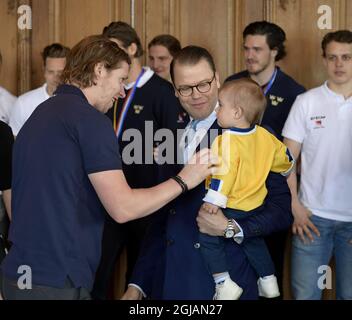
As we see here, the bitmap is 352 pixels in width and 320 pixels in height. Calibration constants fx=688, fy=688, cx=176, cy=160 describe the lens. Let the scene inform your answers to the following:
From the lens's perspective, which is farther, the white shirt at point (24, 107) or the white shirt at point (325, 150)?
the white shirt at point (24, 107)

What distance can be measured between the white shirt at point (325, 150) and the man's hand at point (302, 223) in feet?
0.18

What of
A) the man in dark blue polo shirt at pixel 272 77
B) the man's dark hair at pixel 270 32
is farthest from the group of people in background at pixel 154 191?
the man's dark hair at pixel 270 32

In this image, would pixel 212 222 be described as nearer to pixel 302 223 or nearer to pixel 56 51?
pixel 302 223

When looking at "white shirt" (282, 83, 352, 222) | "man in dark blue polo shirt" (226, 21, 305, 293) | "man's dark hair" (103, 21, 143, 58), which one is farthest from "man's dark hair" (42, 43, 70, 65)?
"white shirt" (282, 83, 352, 222)

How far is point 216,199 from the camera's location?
2.54 meters

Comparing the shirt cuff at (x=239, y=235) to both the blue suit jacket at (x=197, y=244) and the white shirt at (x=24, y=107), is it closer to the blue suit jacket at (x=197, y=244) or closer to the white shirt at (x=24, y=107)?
the blue suit jacket at (x=197, y=244)

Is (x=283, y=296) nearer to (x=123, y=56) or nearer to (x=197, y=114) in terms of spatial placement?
(x=197, y=114)

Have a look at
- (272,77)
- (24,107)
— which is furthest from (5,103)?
(272,77)

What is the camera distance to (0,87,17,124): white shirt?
484 cm

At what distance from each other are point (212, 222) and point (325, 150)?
1.71m

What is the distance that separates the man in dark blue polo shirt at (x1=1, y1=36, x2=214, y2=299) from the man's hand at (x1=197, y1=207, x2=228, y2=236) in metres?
0.22

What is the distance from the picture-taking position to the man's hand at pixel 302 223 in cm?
403

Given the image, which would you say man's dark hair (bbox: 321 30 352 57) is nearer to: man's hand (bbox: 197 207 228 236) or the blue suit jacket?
the blue suit jacket
